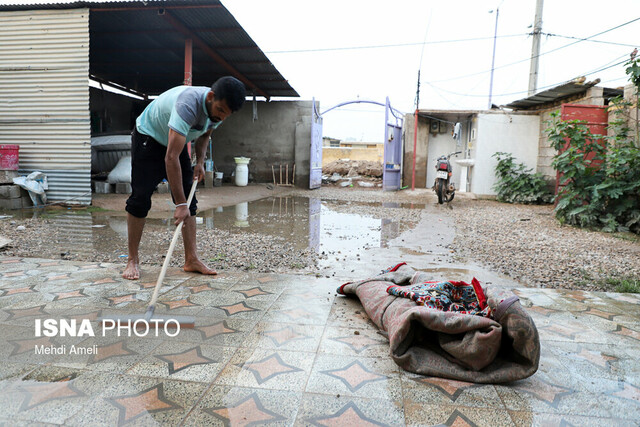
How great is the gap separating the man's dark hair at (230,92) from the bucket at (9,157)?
5700mm

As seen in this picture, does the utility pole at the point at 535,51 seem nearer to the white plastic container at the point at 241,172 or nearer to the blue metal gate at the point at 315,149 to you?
the blue metal gate at the point at 315,149

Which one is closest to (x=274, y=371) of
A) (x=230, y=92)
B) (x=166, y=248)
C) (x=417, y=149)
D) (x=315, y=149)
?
(x=230, y=92)

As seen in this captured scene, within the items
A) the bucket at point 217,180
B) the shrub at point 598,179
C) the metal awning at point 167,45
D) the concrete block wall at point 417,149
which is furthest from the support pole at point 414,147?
the shrub at point 598,179

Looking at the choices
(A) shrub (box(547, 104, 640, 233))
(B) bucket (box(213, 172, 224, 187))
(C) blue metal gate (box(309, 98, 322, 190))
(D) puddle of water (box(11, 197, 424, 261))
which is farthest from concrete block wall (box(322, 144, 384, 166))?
(A) shrub (box(547, 104, 640, 233))

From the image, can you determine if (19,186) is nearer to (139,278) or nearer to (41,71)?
(41,71)

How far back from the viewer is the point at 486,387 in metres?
1.65

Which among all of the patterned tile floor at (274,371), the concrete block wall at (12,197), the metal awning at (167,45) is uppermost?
the metal awning at (167,45)

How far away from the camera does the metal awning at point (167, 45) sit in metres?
6.71

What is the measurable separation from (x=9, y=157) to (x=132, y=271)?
5126 mm

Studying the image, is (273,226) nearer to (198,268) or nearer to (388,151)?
(198,268)

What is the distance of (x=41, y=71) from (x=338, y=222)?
5376 millimetres

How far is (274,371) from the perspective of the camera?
171 cm

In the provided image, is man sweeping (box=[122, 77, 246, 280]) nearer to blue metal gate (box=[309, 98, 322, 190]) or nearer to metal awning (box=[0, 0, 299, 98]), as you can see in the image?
metal awning (box=[0, 0, 299, 98])

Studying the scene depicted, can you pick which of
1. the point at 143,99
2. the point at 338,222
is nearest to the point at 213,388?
the point at 338,222
